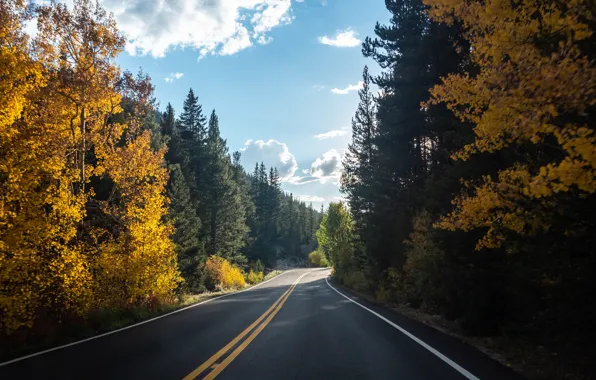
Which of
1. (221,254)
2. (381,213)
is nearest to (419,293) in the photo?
(381,213)

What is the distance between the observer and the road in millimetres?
5684

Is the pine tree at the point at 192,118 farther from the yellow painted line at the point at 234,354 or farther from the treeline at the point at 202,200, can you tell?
the yellow painted line at the point at 234,354

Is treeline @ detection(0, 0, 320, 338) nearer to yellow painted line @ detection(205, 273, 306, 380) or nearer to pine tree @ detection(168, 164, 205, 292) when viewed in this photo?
yellow painted line @ detection(205, 273, 306, 380)

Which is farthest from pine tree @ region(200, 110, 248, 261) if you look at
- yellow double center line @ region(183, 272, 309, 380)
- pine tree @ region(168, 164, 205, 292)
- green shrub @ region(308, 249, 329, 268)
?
green shrub @ region(308, 249, 329, 268)

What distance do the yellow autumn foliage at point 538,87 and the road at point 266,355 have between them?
9.24ft

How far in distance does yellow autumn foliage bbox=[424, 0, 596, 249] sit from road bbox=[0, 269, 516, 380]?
9.24 feet

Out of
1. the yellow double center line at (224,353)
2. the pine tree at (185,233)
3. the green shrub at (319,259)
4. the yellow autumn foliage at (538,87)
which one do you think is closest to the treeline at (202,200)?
the pine tree at (185,233)

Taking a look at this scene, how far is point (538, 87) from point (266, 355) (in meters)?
6.01

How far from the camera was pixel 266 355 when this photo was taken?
22.4 feet

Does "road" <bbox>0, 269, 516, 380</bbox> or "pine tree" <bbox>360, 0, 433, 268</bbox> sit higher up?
"pine tree" <bbox>360, 0, 433, 268</bbox>

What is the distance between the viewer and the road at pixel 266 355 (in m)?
5.68

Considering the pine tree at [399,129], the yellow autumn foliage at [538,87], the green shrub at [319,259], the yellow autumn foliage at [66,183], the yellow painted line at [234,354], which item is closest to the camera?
the yellow autumn foliage at [538,87]

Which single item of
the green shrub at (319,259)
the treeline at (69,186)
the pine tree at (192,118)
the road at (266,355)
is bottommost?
the green shrub at (319,259)

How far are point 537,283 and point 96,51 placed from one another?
15404 mm
